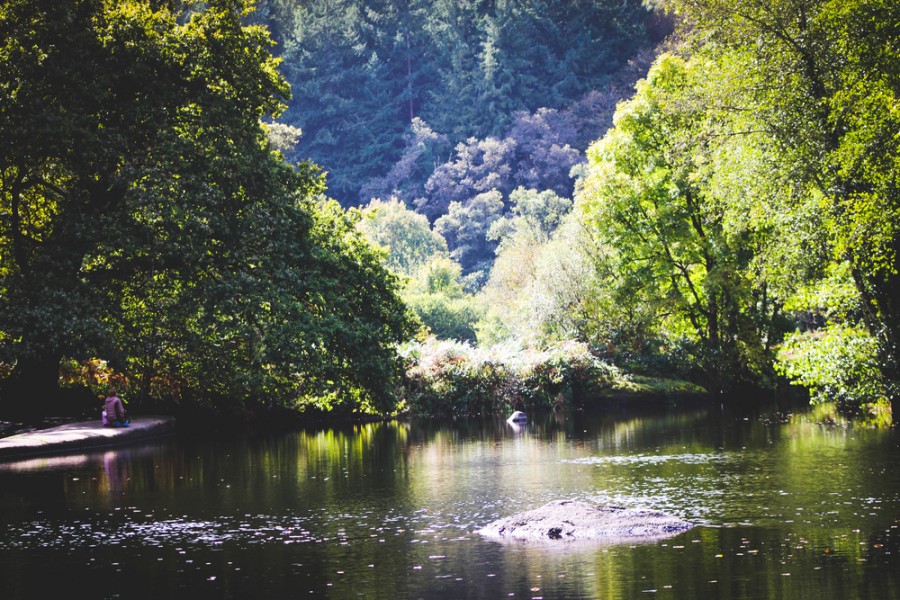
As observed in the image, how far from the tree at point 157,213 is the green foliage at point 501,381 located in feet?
33.2

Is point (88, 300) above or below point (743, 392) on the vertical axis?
above

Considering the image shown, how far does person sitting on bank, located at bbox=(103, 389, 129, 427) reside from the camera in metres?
29.0

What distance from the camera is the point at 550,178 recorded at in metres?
99.9

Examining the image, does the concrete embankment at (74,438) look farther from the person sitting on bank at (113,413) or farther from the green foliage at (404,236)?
the green foliage at (404,236)

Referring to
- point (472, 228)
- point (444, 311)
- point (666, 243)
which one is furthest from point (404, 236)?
point (666, 243)

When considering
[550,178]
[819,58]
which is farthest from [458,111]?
[819,58]

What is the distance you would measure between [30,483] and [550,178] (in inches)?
3301

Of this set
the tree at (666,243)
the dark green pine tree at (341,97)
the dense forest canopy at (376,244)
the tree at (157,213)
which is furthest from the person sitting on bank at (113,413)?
the dark green pine tree at (341,97)

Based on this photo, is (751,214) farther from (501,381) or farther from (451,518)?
(501,381)

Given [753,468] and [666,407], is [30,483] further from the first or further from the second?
[666,407]

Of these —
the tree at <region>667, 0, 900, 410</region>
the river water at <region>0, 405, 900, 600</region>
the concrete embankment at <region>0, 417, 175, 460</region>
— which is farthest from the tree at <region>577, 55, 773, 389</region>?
the concrete embankment at <region>0, 417, 175, 460</region>

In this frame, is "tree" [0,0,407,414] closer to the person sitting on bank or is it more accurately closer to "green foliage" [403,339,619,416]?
the person sitting on bank

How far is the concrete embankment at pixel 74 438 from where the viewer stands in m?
25.5

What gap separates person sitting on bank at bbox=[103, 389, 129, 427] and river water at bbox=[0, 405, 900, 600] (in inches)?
140
